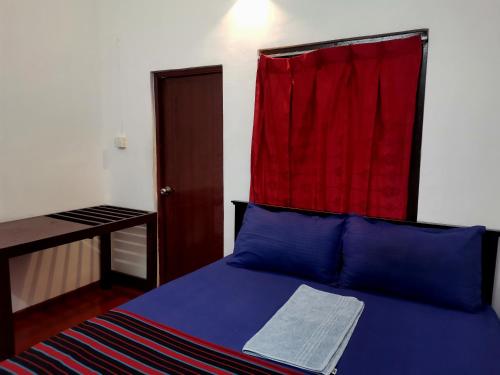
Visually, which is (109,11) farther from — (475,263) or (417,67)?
(475,263)

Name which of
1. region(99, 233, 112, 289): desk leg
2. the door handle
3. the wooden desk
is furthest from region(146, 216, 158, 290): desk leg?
region(99, 233, 112, 289): desk leg

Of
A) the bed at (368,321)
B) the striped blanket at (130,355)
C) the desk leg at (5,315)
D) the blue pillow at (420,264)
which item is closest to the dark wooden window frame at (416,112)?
the blue pillow at (420,264)

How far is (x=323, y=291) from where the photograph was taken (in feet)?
6.01

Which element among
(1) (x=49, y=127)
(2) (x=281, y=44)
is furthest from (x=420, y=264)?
(1) (x=49, y=127)

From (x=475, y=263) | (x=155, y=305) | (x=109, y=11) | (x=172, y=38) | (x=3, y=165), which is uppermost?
(x=109, y=11)

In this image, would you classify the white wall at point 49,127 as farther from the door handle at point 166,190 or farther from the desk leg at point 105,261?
the door handle at point 166,190

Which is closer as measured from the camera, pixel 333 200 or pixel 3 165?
pixel 333 200

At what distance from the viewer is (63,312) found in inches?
110

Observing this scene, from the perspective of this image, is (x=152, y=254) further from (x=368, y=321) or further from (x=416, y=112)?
(x=416, y=112)

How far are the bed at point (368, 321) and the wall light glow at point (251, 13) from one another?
5.43 feet

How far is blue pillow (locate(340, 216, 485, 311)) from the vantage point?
168cm

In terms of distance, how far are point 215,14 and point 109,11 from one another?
110 centimetres

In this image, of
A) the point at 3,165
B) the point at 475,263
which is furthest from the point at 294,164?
the point at 3,165

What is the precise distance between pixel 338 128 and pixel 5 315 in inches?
85.1
